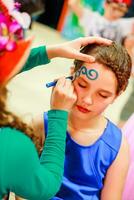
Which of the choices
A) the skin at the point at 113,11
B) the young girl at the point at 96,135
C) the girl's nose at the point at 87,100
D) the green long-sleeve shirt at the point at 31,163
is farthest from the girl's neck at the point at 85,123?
the skin at the point at 113,11

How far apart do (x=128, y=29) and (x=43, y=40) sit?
0.76 metres

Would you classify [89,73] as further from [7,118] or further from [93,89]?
[7,118]

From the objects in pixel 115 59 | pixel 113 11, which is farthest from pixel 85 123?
pixel 113 11

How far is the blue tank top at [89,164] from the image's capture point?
138cm

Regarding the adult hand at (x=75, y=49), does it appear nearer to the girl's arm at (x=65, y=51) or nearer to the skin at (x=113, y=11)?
the girl's arm at (x=65, y=51)

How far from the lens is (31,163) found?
955 mm

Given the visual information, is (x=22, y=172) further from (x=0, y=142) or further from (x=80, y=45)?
(x=80, y=45)

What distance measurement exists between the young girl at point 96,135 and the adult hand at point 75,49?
2cm

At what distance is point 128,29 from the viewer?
341 centimetres

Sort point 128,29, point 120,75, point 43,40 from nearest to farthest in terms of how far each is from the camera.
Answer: point 120,75, point 128,29, point 43,40

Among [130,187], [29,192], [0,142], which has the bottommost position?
[130,187]

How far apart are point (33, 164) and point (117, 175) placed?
1.60 feet

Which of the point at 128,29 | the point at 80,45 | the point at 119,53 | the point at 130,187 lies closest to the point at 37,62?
the point at 80,45

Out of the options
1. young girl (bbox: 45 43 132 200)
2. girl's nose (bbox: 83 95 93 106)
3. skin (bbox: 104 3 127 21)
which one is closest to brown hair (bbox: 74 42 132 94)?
young girl (bbox: 45 43 132 200)
